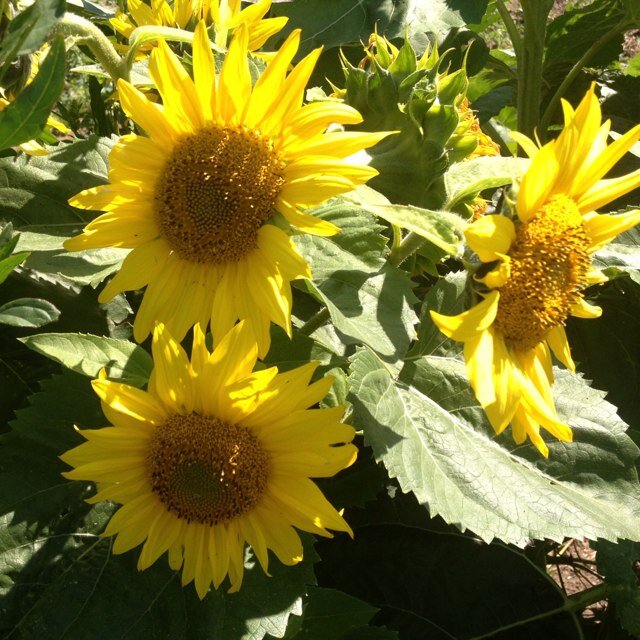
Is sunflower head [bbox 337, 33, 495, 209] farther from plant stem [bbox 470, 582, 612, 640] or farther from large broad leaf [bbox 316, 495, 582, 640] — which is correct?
plant stem [bbox 470, 582, 612, 640]

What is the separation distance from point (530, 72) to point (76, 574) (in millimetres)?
1422

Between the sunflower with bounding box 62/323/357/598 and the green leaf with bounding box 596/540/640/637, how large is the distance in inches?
25.9

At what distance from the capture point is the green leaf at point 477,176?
1029 mm

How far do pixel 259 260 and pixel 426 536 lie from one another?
2.45ft

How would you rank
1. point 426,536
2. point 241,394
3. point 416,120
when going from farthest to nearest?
point 426,536 → point 416,120 → point 241,394

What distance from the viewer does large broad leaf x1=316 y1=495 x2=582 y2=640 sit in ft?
5.01

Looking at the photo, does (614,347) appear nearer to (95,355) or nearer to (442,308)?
(442,308)

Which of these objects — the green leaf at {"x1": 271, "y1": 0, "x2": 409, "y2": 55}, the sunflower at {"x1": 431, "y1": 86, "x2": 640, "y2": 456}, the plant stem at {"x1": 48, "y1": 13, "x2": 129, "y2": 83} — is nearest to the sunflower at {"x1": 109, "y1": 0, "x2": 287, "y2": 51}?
the plant stem at {"x1": 48, "y1": 13, "x2": 129, "y2": 83}

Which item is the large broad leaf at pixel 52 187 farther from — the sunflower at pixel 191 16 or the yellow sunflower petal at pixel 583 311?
the yellow sunflower petal at pixel 583 311

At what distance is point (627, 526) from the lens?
3.86ft

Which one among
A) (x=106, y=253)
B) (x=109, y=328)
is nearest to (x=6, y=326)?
(x=109, y=328)

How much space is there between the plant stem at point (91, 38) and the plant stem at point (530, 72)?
1062 mm

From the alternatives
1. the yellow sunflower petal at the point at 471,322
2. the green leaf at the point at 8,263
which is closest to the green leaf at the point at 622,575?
the yellow sunflower petal at the point at 471,322

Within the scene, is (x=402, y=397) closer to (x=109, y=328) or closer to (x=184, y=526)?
(x=184, y=526)
